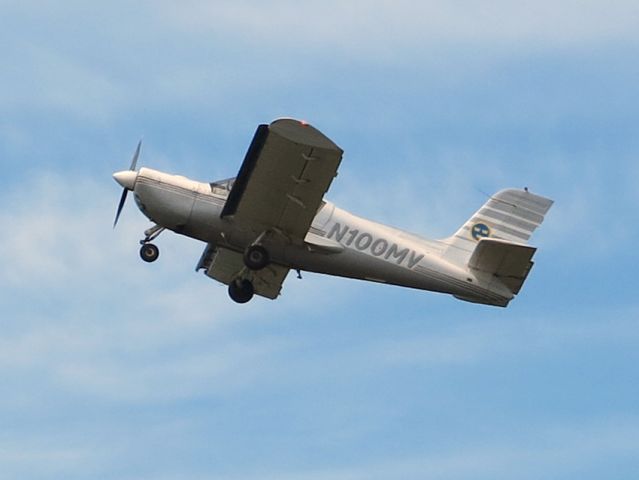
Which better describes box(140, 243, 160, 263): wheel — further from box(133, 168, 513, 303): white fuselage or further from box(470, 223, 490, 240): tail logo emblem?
box(470, 223, 490, 240): tail logo emblem

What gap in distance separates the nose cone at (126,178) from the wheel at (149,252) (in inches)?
44.8

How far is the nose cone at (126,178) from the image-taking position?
83.9 feet

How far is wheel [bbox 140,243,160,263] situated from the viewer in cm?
→ 2573

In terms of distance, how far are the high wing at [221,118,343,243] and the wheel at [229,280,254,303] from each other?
6.40 ft

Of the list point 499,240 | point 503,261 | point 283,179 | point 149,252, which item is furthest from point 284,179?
point 503,261

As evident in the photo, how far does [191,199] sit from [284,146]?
247 cm

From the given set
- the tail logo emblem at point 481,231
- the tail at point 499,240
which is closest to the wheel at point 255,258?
the tail at point 499,240

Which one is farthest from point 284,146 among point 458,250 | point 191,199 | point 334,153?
point 458,250

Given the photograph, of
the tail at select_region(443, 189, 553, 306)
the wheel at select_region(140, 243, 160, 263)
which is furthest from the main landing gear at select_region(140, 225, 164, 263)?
the tail at select_region(443, 189, 553, 306)

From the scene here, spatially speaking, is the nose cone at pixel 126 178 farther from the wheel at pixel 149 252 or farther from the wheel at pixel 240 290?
the wheel at pixel 240 290

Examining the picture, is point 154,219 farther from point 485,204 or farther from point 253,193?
point 485,204

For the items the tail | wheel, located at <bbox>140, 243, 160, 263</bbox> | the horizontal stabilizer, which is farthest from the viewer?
wheel, located at <bbox>140, 243, 160, 263</bbox>

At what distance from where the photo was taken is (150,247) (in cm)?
2580

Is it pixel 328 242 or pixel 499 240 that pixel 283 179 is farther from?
pixel 499 240
